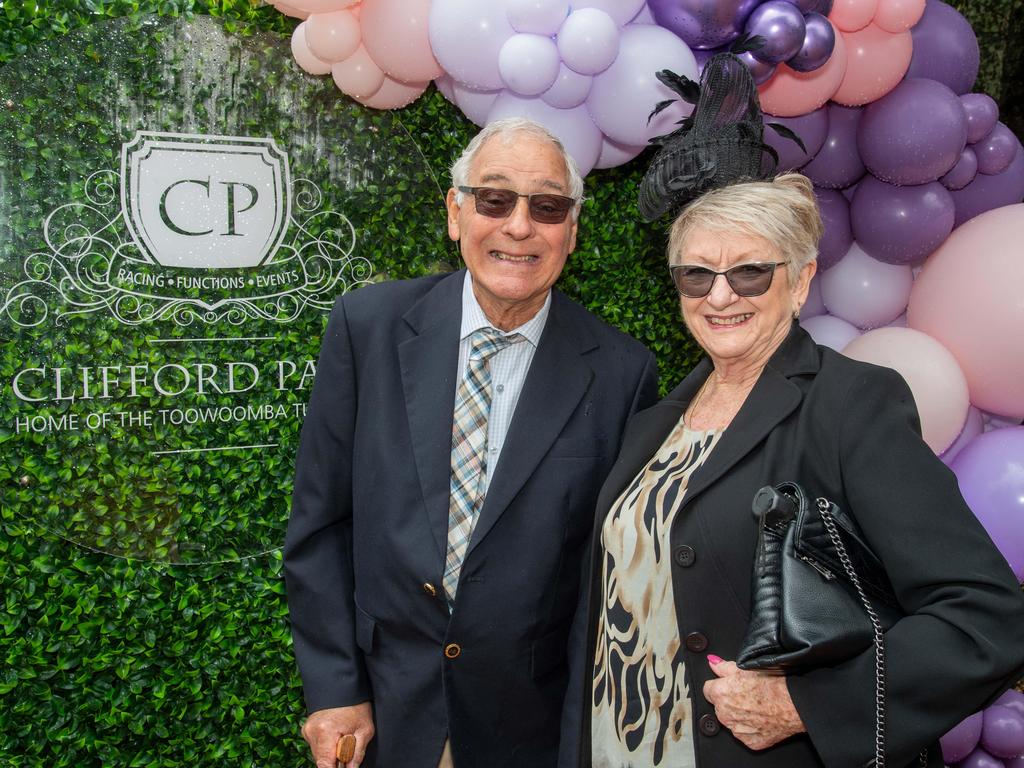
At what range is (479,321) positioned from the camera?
6.46 feet

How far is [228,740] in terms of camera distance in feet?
8.91

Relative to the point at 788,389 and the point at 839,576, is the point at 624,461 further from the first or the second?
the point at 839,576

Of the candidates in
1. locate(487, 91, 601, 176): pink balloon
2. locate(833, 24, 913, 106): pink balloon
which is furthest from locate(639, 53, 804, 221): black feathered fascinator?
locate(833, 24, 913, 106): pink balloon

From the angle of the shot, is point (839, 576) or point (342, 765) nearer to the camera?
point (839, 576)

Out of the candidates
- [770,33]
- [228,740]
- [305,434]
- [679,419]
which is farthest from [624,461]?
[228,740]

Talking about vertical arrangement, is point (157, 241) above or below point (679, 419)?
above

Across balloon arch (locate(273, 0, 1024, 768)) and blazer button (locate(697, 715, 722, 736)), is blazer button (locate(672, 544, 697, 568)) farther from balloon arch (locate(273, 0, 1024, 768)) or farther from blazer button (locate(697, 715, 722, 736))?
balloon arch (locate(273, 0, 1024, 768))

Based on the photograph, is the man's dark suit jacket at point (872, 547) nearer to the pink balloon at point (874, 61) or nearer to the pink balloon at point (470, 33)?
the pink balloon at point (470, 33)

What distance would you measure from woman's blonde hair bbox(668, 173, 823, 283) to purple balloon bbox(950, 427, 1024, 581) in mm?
1491

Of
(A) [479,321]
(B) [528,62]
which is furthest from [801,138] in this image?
(A) [479,321]

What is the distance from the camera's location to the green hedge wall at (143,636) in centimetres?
241

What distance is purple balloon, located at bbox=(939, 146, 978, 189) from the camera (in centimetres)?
279

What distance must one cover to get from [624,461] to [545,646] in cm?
48

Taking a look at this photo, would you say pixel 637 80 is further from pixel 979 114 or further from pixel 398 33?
pixel 979 114
